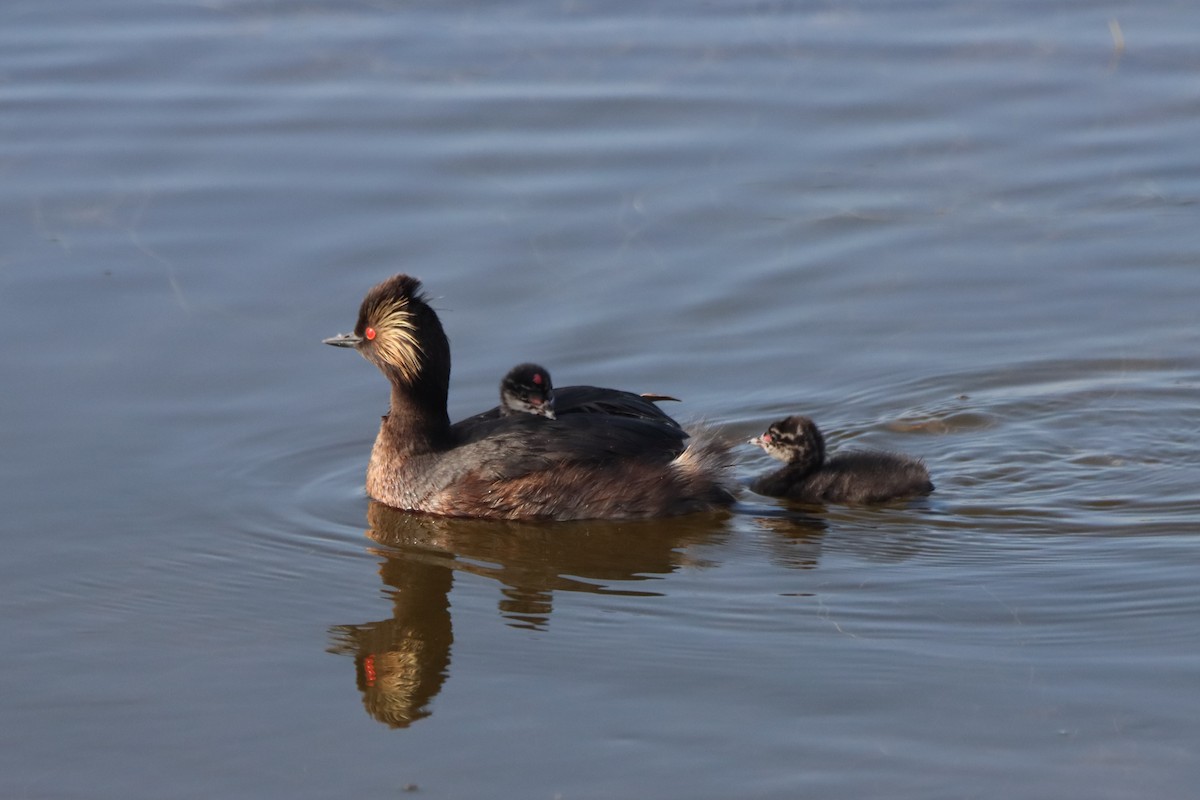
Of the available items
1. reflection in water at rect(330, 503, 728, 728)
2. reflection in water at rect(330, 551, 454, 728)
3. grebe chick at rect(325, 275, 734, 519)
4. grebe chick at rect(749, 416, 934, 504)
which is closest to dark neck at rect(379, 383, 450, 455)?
grebe chick at rect(325, 275, 734, 519)

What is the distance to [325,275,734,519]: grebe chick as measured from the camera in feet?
28.5

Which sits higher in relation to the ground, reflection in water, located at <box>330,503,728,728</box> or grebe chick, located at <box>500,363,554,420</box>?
grebe chick, located at <box>500,363,554,420</box>

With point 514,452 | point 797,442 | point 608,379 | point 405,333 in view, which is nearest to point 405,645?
point 514,452

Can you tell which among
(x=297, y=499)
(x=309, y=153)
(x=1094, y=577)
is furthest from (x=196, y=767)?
(x=309, y=153)

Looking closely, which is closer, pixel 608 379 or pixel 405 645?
pixel 405 645

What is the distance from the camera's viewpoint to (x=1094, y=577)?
7422 millimetres

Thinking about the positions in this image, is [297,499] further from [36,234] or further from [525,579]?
[36,234]

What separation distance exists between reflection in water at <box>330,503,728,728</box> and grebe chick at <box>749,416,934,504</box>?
0.49 metres

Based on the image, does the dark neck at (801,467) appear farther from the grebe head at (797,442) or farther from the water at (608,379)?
the water at (608,379)

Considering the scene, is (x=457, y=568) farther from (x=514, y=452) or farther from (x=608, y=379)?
(x=608, y=379)

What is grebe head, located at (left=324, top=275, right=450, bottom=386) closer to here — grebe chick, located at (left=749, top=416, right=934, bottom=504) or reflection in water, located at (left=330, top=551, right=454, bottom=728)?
reflection in water, located at (left=330, top=551, right=454, bottom=728)

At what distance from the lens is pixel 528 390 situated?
8.74m

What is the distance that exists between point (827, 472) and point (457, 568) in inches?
76.3

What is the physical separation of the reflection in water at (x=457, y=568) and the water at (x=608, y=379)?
0.11 feet
